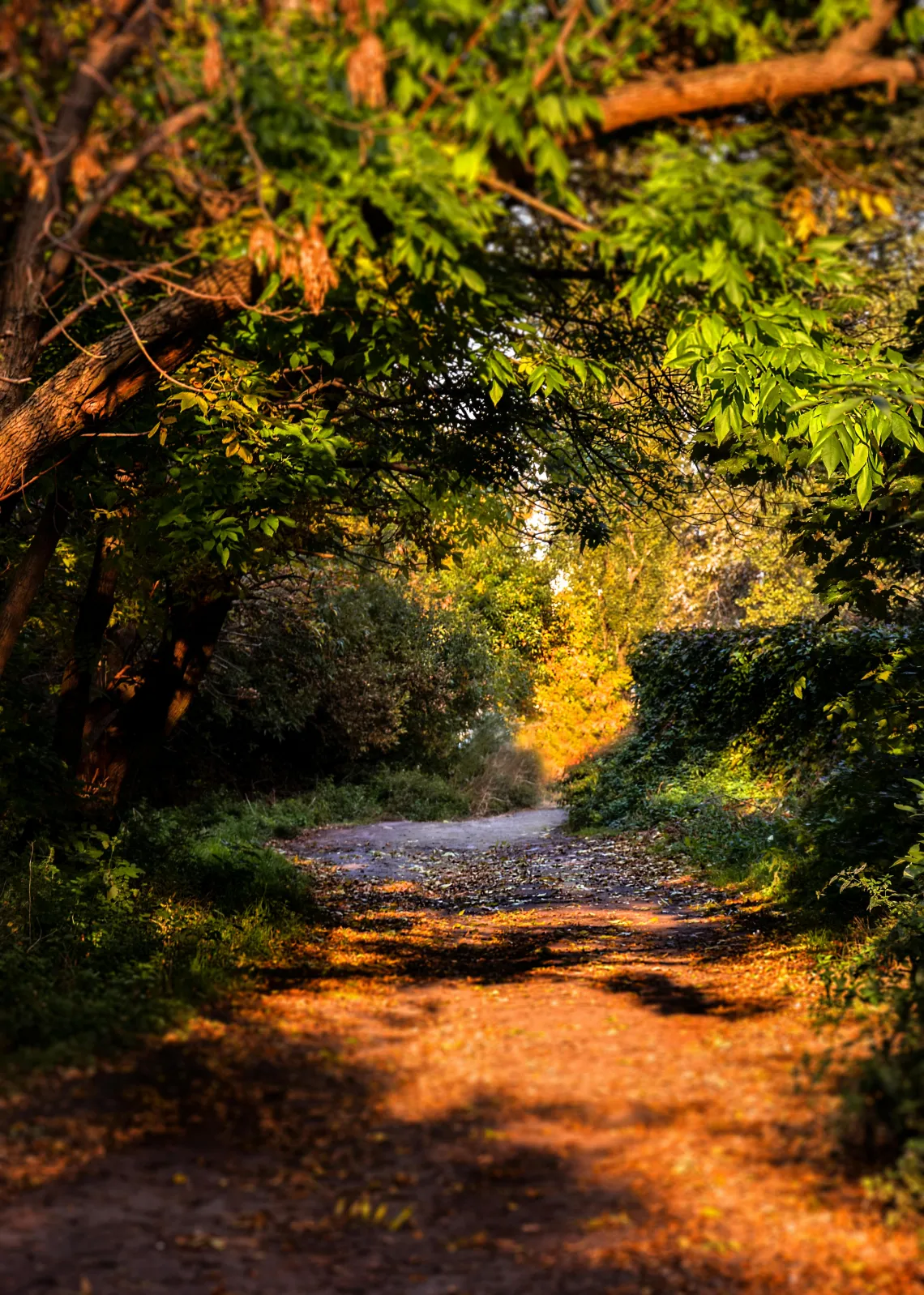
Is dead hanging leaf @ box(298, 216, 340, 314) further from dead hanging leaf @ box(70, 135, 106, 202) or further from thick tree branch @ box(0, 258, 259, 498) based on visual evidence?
thick tree branch @ box(0, 258, 259, 498)

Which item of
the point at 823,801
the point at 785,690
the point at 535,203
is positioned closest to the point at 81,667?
the point at 823,801

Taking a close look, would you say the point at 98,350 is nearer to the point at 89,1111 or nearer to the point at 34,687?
the point at 89,1111

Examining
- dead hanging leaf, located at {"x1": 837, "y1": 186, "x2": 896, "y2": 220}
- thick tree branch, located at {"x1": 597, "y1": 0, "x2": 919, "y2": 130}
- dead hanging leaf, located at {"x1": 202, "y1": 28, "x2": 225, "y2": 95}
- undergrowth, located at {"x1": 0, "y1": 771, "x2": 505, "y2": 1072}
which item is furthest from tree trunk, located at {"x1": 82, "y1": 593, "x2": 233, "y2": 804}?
dead hanging leaf, located at {"x1": 837, "y1": 186, "x2": 896, "y2": 220}

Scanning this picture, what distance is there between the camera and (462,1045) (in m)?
5.05

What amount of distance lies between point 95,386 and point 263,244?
212cm

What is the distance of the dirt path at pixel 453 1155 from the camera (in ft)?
A: 10.3

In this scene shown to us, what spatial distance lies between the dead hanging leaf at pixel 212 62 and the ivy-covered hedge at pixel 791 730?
604 cm

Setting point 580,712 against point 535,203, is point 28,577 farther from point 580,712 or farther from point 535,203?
point 580,712

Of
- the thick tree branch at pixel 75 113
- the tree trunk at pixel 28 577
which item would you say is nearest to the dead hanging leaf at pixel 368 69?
the thick tree branch at pixel 75 113

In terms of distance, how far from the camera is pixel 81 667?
9195mm

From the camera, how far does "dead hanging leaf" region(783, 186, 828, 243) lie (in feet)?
13.6

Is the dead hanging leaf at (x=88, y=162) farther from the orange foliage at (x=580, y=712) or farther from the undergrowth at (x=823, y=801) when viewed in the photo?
the orange foliage at (x=580, y=712)

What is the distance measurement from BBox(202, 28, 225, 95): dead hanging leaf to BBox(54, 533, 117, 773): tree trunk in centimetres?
606

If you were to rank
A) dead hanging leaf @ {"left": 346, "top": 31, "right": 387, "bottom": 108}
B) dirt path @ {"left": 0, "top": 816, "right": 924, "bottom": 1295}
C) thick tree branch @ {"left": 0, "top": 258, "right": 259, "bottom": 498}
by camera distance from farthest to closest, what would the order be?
thick tree branch @ {"left": 0, "top": 258, "right": 259, "bottom": 498}
dead hanging leaf @ {"left": 346, "top": 31, "right": 387, "bottom": 108}
dirt path @ {"left": 0, "top": 816, "right": 924, "bottom": 1295}
